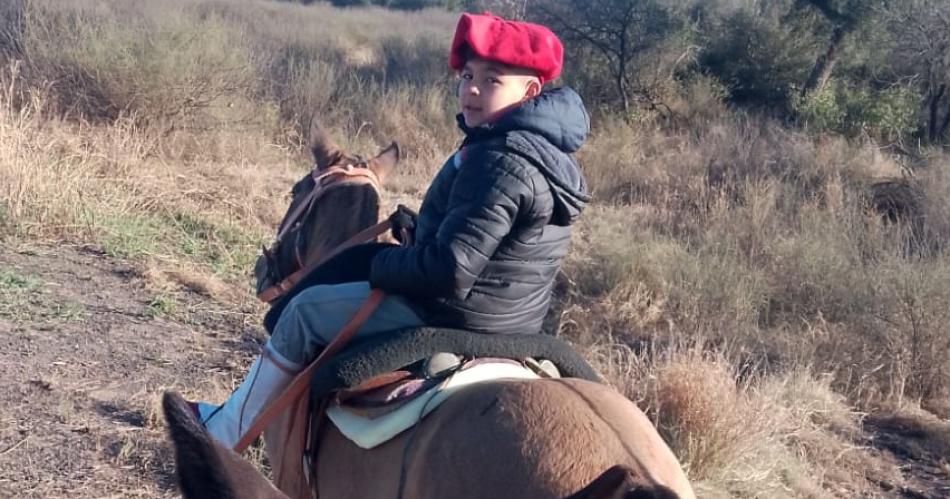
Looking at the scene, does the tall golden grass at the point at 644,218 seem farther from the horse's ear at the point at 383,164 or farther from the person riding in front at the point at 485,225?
the person riding in front at the point at 485,225

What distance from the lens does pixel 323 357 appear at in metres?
2.65

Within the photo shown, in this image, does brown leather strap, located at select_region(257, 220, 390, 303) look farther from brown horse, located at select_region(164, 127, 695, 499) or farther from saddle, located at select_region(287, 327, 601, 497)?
brown horse, located at select_region(164, 127, 695, 499)

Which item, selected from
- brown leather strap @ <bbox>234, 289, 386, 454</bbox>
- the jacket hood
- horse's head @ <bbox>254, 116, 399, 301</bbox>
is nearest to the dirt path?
horse's head @ <bbox>254, 116, 399, 301</bbox>

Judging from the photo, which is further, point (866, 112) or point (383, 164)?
point (866, 112)

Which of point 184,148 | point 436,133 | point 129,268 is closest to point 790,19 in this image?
point 436,133

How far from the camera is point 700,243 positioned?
30.1 ft

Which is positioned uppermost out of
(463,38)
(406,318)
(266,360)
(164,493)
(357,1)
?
(463,38)

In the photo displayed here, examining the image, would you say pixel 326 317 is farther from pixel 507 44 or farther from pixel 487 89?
pixel 507 44

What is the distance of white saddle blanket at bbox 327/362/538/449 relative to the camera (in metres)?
2.38

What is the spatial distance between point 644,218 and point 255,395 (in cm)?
821

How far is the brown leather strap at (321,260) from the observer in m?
3.12

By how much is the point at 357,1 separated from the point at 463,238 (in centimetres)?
5071

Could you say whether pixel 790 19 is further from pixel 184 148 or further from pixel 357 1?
pixel 357 1

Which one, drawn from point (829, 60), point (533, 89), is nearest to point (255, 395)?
point (533, 89)
